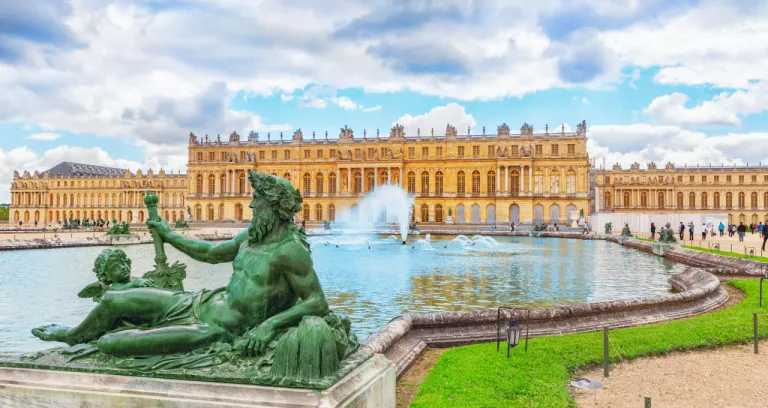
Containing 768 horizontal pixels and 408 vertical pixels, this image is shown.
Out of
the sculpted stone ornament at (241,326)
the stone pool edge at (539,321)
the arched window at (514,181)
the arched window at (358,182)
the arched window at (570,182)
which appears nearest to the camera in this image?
the sculpted stone ornament at (241,326)

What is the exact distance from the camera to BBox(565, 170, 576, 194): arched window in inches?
2562

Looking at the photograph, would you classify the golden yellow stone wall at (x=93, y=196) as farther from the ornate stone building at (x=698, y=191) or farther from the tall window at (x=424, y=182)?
the ornate stone building at (x=698, y=191)

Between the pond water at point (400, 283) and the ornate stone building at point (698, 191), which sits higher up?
the ornate stone building at point (698, 191)

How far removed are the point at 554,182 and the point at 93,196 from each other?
252 feet

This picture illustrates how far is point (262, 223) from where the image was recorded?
369 cm

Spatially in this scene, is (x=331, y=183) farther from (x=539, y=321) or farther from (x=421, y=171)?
(x=539, y=321)

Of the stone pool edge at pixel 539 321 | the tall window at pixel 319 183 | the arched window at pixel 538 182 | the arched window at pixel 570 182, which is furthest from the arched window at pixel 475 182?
the stone pool edge at pixel 539 321

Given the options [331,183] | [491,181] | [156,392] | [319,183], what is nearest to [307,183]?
[319,183]

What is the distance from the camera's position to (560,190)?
65.6m

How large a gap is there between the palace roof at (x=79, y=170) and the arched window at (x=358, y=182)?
192 ft

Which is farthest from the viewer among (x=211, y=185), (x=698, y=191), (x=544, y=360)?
(x=698, y=191)

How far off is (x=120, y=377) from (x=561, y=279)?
519 inches

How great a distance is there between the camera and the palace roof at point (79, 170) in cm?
10005

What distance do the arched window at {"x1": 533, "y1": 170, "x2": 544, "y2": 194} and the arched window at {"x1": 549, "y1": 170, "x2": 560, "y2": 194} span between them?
3.10ft
